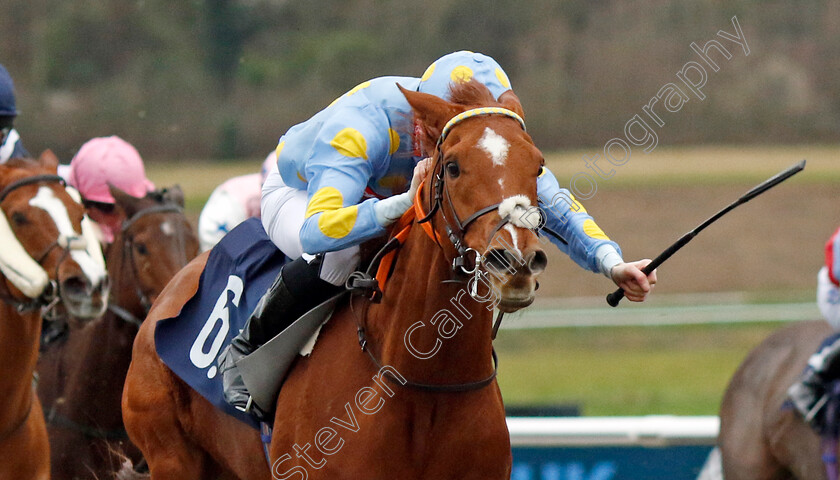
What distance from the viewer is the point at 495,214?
243 cm

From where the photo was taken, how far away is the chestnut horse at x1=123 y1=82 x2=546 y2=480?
8.13 feet

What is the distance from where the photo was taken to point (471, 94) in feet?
9.00

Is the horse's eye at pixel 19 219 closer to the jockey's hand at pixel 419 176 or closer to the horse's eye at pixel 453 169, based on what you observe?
the jockey's hand at pixel 419 176

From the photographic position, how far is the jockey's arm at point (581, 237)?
2.87m

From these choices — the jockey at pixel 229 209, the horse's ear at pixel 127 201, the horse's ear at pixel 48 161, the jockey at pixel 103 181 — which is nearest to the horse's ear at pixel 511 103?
the horse's ear at pixel 48 161

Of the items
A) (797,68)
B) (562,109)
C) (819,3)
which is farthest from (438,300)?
(819,3)

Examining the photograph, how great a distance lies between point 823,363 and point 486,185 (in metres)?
3.06

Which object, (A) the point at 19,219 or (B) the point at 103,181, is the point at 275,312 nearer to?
(A) the point at 19,219

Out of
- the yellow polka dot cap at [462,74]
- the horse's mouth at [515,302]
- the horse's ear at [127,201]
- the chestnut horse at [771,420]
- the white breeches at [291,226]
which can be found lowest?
the chestnut horse at [771,420]

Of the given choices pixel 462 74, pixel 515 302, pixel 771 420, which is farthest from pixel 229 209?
pixel 515 302

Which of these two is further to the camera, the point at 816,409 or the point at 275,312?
the point at 816,409

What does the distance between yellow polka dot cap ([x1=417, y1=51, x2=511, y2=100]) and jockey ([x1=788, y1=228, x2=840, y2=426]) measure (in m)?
2.60

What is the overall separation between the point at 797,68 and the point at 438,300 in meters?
25.0

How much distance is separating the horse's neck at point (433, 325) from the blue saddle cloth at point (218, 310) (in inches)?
29.4
